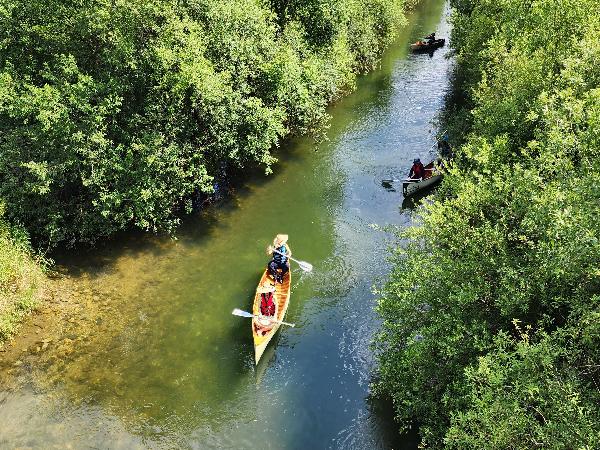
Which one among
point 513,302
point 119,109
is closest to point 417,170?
point 119,109

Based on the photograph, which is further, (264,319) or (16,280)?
(16,280)

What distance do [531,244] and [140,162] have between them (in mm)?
14545

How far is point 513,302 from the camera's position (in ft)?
33.3

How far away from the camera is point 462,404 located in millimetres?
10812

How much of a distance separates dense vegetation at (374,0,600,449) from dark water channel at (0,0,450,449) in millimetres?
3087

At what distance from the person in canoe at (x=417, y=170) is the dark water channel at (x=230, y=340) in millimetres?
1005

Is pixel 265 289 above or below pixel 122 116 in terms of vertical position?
below

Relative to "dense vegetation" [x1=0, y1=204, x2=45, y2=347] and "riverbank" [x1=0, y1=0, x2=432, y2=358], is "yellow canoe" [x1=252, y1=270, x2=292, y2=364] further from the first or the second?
"dense vegetation" [x1=0, y1=204, x2=45, y2=347]

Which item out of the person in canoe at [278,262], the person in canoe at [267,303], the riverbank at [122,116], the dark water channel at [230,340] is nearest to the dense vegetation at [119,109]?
the riverbank at [122,116]

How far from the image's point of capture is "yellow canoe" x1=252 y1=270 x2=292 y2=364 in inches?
616

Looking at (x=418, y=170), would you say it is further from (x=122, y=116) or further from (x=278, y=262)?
(x=122, y=116)

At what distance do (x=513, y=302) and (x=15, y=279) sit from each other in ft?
51.8

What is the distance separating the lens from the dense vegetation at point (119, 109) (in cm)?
1791

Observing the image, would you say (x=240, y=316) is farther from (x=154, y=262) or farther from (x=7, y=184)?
(x=7, y=184)
